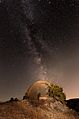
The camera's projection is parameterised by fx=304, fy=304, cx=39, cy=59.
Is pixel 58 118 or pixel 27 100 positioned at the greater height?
pixel 27 100

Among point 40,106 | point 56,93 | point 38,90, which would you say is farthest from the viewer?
point 56,93

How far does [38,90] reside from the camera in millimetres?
18625

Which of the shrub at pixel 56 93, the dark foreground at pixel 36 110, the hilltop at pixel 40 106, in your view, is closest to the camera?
the dark foreground at pixel 36 110

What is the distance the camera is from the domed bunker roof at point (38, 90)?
18.3m

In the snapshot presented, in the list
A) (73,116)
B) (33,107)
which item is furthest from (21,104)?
(73,116)

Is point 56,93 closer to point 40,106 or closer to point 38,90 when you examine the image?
point 38,90

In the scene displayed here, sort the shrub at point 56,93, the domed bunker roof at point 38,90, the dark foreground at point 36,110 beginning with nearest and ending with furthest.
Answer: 1. the dark foreground at point 36,110
2. the domed bunker roof at point 38,90
3. the shrub at point 56,93

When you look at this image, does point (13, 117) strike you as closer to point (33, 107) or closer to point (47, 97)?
point (33, 107)

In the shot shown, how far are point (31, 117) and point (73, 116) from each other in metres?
2.71

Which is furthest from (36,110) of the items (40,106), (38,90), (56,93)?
(56,93)

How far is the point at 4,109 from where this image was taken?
625 inches

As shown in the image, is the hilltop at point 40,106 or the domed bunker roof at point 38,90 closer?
the hilltop at point 40,106

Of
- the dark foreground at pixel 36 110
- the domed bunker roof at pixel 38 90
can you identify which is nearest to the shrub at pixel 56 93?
the domed bunker roof at pixel 38 90

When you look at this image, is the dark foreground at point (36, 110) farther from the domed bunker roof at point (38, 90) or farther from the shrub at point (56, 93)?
the domed bunker roof at point (38, 90)
